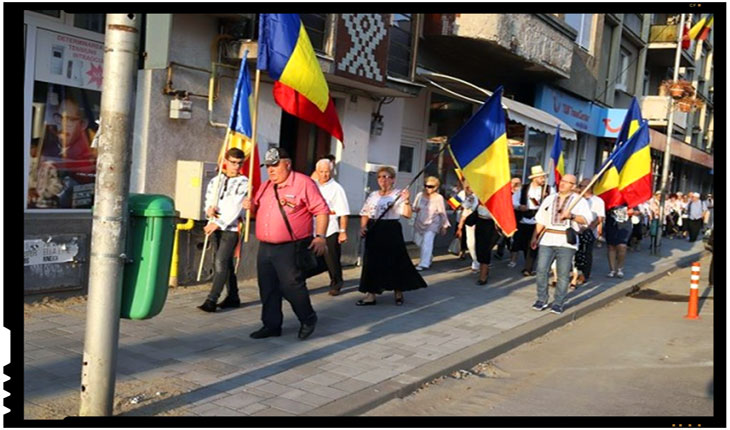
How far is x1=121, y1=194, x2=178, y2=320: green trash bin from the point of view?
4.45 m

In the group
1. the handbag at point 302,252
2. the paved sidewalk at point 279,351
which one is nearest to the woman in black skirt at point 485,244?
the paved sidewalk at point 279,351

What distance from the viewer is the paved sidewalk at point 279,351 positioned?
5.02m

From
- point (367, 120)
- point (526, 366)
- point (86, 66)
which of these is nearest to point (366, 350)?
point (526, 366)

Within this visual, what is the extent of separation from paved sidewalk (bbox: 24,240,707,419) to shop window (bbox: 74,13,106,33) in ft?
9.87

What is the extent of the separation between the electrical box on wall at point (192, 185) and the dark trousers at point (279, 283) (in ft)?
7.92

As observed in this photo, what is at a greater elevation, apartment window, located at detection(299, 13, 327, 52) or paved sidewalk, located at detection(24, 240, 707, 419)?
apartment window, located at detection(299, 13, 327, 52)

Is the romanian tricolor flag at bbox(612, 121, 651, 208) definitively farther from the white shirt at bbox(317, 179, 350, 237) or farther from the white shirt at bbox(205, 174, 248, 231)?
the white shirt at bbox(205, 174, 248, 231)

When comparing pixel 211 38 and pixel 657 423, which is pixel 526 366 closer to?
pixel 657 423

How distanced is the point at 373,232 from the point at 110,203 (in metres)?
4.84

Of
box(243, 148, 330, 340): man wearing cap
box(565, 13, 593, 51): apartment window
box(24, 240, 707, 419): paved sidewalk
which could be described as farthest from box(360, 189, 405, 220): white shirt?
box(565, 13, 593, 51): apartment window

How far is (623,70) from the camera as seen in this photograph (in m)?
24.0

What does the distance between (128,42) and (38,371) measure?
8.74 ft

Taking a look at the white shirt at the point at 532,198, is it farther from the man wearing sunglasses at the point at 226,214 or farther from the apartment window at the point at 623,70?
the apartment window at the point at 623,70

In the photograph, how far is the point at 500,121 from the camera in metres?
8.20
